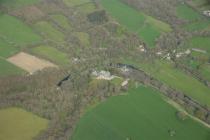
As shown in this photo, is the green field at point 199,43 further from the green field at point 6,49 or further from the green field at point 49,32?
the green field at point 6,49

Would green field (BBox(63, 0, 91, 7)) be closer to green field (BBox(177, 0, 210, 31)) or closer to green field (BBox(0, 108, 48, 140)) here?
green field (BBox(177, 0, 210, 31))

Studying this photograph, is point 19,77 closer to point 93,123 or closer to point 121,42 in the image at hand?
point 93,123

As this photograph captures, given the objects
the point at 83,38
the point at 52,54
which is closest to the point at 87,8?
the point at 83,38

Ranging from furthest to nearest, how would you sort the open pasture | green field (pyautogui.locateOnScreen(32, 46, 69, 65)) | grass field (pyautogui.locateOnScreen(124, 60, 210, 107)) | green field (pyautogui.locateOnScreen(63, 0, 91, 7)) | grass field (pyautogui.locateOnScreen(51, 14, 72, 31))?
green field (pyautogui.locateOnScreen(63, 0, 91, 7)) → grass field (pyautogui.locateOnScreen(51, 14, 72, 31)) → green field (pyautogui.locateOnScreen(32, 46, 69, 65)) → the open pasture → grass field (pyautogui.locateOnScreen(124, 60, 210, 107))

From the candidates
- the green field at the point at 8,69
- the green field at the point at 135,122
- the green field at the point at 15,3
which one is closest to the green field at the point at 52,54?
the green field at the point at 8,69

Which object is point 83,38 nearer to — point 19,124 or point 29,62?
point 29,62

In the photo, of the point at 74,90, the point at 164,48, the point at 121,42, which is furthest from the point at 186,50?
the point at 74,90

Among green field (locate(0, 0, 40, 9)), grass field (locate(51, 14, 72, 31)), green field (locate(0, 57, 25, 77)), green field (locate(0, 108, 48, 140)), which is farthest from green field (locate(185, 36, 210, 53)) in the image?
green field (locate(0, 108, 48, 140))
